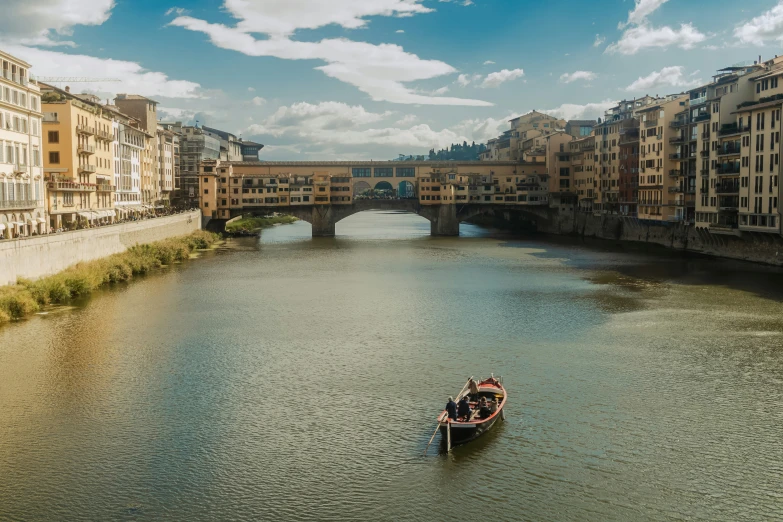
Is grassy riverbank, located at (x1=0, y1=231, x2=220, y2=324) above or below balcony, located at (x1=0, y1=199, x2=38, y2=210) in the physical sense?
below

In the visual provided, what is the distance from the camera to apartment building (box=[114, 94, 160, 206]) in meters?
81.3

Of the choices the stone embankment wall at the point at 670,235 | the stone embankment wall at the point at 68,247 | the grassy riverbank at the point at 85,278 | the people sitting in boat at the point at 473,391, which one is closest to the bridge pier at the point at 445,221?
the stone embankment wall at the point at 670,235

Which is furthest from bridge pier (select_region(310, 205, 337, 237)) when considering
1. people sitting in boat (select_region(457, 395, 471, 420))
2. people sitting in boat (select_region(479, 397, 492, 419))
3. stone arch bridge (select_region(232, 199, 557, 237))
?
people sitting in boat (select_region(457, 395, 471, 420))

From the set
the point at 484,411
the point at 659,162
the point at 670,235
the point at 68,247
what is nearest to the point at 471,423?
the point at 484,411

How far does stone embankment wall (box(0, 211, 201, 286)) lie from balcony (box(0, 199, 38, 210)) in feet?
8.51

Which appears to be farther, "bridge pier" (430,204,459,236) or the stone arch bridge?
"bridge pier" (430,204,459,236)

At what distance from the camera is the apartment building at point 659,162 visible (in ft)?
215

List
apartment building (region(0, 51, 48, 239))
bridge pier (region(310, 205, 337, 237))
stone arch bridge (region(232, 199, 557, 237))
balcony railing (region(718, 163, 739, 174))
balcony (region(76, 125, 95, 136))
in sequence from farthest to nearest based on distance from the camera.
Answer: bridge pier (region(310, 205, 337, 237)) < stone arch bridge (region(232, 199, 557, 237)) < balcony (region(76, 125, 95, 136)) < balcony railing (region(718, 163, 739, 174)) < apartment building (region(0, 51, 48, 239))

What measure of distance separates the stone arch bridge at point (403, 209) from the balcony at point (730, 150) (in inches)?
1440

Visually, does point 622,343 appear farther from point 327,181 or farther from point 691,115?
point 327,181

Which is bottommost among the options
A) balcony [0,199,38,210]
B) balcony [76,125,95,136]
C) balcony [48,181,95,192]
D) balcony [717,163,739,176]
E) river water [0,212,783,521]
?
river water [0,212,783,521]

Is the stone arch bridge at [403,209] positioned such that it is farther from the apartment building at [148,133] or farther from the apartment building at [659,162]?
the apartment building at [659,162]

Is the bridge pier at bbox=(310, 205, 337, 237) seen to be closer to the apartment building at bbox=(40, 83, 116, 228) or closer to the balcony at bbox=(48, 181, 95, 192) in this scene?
the apartment building at bbox=(40, 83, 116, 228)

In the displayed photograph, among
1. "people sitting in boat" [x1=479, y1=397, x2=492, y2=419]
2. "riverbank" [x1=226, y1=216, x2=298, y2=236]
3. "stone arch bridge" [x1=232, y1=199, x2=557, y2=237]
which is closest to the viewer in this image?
"people sitting in boat" [x1=479, y1=397, x2=492, y2=419]
